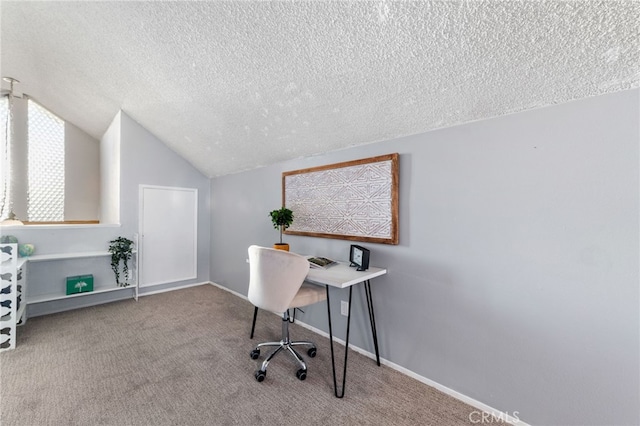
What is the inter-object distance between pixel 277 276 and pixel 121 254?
289 cm

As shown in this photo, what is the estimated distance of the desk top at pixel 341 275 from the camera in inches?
66.2

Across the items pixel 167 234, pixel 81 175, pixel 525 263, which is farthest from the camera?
pixel 81 175

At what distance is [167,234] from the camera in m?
3.96

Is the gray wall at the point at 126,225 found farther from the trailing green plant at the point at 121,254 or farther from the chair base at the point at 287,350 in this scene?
the chair base at the point at 287,350

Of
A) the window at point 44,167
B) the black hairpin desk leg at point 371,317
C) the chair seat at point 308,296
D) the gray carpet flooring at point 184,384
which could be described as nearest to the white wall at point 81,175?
the window at point 44,167

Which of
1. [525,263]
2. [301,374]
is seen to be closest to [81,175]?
[301,374]

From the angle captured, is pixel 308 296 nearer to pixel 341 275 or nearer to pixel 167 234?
pixel 341 275

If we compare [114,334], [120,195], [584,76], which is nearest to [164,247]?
[120,195]

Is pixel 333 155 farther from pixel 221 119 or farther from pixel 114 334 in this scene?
pixel 114 334

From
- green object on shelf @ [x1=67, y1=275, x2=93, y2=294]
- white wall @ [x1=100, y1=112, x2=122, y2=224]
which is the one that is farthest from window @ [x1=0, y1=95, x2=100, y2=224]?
green object on shelf @ [x1=67, y1=275, x2=93, y2=294]

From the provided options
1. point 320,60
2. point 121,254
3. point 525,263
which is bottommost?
point 121,254

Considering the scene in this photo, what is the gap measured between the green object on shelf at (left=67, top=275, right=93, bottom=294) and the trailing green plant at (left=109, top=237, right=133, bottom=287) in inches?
11.3

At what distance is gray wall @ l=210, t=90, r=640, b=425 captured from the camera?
4.09 feet

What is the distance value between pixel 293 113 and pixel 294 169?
0.75 meters
